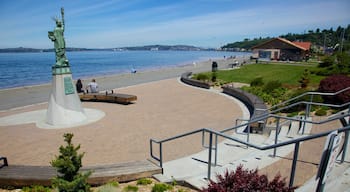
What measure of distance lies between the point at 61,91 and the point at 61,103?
53 centimetres

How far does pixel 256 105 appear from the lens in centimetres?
1057

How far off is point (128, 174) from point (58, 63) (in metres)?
6.81

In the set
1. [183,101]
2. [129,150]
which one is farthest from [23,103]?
[129,150]

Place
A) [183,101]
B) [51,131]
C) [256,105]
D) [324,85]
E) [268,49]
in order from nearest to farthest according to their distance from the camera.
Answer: [51,131]
[256,105]
[324,85]
[183,101]
[268,49]

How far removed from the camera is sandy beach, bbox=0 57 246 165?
705cm

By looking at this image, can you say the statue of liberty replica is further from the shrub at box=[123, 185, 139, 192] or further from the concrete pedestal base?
the shrub at box=[123, 185, 139, 192]

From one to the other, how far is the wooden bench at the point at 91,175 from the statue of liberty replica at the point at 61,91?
15.5ft

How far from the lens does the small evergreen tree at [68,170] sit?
129 inches

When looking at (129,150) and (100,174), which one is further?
(129,150)

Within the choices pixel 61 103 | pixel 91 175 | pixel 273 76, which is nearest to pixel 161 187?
pixel 91 175

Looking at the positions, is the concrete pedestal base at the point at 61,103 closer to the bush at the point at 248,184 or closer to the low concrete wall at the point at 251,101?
the low concrete wall at the point at 251,101

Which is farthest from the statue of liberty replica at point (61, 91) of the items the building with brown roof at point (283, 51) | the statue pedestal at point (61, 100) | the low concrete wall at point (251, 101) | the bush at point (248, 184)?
the building with brown roof at point (283, 51)

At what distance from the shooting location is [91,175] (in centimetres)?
486

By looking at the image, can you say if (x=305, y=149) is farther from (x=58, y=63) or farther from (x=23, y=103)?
(x=23, y=103)
